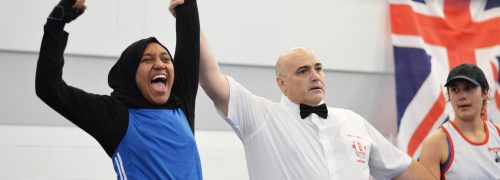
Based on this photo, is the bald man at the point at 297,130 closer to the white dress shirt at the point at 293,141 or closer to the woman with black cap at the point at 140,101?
the white dress shirt at the point at 293,141

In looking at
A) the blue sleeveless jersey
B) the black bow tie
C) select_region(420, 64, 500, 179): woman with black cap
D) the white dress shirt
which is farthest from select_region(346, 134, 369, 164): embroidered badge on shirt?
the blue sleeveless jersey

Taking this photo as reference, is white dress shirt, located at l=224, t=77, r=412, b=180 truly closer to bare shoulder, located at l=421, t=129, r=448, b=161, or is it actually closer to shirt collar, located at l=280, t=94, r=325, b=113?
shirt collar, located at l=280, t=94, r=325, b=113

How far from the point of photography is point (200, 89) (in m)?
3.23

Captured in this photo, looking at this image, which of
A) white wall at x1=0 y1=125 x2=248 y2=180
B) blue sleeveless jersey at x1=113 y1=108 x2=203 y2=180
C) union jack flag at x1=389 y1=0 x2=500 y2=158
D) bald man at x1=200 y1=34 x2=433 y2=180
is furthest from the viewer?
union jack flag at x1=389 y1=0 x2=500 y2=158

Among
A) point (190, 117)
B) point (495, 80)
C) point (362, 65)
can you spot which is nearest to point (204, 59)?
point (190, 117)

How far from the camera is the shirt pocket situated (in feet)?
7.39

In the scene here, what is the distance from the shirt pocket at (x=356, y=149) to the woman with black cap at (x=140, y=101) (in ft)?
2.14

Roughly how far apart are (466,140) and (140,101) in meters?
1.49

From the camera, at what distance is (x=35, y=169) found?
114 inches

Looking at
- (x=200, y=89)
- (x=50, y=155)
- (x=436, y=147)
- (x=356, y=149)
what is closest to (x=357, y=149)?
(x=356, y=149)

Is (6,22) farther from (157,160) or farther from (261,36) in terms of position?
(157,160)

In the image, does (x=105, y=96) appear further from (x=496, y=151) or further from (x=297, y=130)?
(x=496, y=151)

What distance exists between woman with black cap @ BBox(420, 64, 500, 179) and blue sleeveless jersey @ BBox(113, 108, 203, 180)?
1.23 metres

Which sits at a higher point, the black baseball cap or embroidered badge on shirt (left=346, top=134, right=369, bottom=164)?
the black baseball cap
